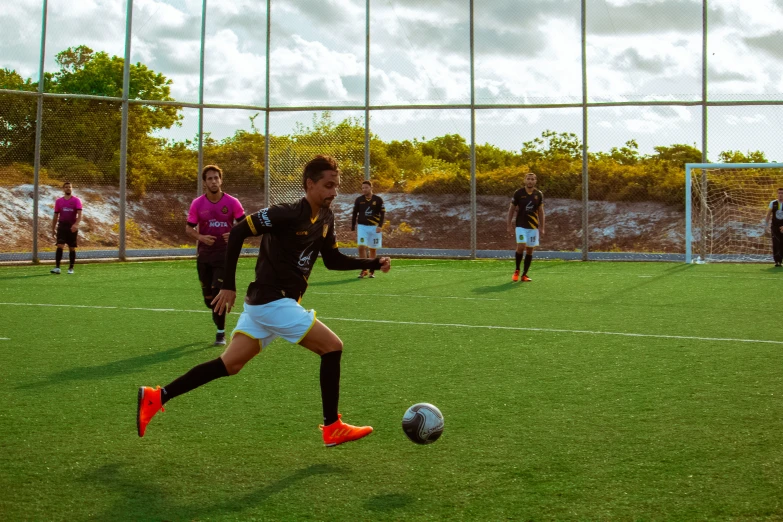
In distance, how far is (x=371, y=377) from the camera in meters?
6.95

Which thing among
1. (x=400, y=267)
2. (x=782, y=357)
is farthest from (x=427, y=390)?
(x=400, y=267)

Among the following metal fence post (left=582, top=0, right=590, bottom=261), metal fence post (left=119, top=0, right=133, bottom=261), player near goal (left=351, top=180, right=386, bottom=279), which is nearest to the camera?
player near goal (left=351, top=180, right=386, bottom=279)

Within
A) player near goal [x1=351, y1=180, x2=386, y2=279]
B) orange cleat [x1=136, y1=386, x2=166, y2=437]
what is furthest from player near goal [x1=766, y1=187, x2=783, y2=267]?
orange cleat [x1=136, y1=386, x2=166, y2=437]

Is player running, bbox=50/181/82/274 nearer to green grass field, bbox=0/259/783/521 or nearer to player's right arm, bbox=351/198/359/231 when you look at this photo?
player's right arm, bbox=351/198/359/231

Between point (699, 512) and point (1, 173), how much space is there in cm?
1981

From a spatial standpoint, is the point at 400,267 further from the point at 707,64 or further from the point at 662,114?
the point at 707,64

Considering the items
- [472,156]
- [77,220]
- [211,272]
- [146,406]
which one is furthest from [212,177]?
[472,156]

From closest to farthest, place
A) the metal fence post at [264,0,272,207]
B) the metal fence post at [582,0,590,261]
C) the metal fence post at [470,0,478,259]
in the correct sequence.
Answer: the metal fence post at [582,0,590,261], the metal fence post at [470,0,478,259], the metal fence post at [264,0,272,207]

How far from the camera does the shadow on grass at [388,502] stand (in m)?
3.97

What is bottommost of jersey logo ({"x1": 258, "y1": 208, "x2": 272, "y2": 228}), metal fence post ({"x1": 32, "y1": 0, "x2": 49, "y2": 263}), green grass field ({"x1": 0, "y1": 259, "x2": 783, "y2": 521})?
green grass field ({"x1": 0, "y1": 259, "x2": 783, "y2": 521})

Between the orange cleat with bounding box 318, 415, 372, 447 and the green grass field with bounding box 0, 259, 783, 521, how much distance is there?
7 cm

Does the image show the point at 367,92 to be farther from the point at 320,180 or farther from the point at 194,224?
the point at 320,180

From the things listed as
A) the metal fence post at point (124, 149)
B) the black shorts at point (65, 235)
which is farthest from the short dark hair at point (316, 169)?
the metal fence post at point (124, 149)

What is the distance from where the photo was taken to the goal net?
20.7 meters
